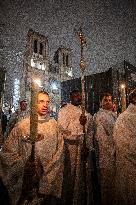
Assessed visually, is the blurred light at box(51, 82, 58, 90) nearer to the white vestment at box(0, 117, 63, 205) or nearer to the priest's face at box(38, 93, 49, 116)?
the priest's face at box(38, 93, 49, 116)

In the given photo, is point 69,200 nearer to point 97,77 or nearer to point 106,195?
point 106,195

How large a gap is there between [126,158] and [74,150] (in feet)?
5.15

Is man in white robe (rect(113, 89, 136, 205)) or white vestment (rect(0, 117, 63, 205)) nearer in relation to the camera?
white vestment (rect(0, 117, 63, 205))

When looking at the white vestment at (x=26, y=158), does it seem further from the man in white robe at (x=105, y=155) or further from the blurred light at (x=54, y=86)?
the blurred light at (x=54, y=86)

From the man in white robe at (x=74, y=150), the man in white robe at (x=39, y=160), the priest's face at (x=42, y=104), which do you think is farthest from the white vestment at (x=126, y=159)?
the priest's face at (x=42, y=104)

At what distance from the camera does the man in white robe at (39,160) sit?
12.0ft

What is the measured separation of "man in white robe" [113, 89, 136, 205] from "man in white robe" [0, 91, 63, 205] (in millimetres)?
1050

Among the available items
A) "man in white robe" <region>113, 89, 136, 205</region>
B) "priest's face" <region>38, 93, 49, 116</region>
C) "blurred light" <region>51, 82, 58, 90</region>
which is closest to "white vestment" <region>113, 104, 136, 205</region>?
"man in white robe" <region>113, 89, 136, 205</region>

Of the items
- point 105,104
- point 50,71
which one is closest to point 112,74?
point 105,104

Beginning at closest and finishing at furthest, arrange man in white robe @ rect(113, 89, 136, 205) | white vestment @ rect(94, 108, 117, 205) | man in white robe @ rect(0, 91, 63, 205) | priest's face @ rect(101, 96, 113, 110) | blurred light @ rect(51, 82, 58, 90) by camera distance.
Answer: man in white robe @ rect(0, 91, 63, 205)
man in white robe @ rect(113, 89, 136, 205)
white vestment @ rect(94, 108, 117, 205)
priest's face @ rect(101, 96, 113, 110)
blurred light @ rect(51, 82, 58, 90)

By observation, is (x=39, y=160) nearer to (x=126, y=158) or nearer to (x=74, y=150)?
(x=126, y=158)

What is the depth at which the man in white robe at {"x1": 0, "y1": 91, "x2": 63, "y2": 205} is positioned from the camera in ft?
12.0

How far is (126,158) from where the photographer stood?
4184mm

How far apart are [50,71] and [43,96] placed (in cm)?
6414
